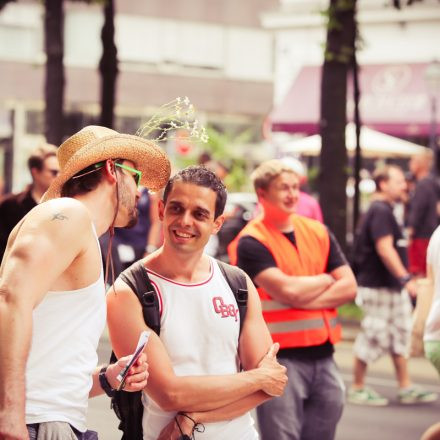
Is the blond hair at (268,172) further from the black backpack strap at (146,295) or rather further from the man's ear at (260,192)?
the black backpack strap at (146,295)

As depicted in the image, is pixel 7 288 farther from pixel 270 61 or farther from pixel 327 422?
pixel 270 61

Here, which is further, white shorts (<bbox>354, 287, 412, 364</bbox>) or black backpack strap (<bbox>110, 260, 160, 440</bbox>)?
white shorts (<bbox>354, 287, 412, 364</bbox>)

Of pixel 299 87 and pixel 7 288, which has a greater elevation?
pixel 299 87

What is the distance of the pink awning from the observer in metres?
29.2

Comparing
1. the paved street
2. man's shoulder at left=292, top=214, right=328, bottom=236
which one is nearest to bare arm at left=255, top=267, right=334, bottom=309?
man's shoulder at left=292, top=214, right=328, bottom=236

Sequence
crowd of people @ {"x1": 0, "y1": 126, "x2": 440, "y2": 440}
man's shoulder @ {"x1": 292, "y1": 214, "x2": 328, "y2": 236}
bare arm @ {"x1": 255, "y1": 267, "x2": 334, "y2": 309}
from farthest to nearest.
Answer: man's shoulder @ {"x1": 292, "y1": 214, "x2": 328, "y2": 236}
bare arm @ {"x1": 255, "y1": 267, "x2": 334, "y2": 309}
crowd of people @ {"x1": 0, "y1": 126, "x2": 440, "y2": 440}

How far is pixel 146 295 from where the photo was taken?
12.5ft

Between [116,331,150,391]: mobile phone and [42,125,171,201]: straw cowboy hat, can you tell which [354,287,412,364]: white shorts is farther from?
[116,331,150,391]: mobile phone

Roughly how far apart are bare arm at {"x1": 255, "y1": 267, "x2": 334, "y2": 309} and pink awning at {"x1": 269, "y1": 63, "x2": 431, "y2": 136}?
75.7ft

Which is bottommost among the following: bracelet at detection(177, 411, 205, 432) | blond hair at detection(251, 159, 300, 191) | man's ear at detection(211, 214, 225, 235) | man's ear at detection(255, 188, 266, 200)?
bracelet at detection(177, 411, 205, 432)

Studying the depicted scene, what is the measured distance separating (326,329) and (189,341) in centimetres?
208

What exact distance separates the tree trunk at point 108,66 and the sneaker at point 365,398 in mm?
8219

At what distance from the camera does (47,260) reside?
126 inches

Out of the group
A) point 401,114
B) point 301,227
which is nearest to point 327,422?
point 301,227
